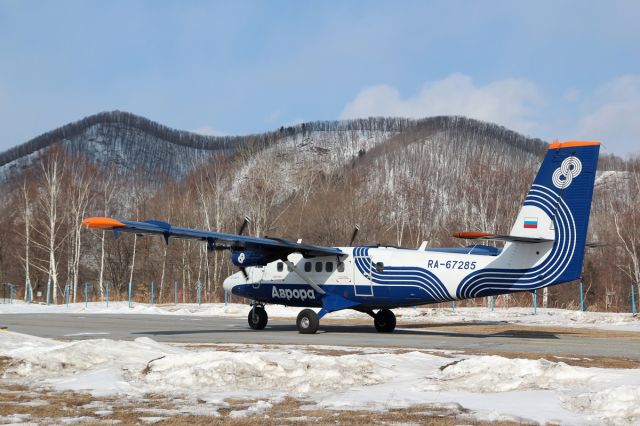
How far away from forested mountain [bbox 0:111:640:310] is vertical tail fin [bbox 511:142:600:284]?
84.5ft

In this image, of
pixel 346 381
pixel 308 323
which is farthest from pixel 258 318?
pixel 346 381

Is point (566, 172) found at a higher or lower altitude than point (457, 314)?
higher

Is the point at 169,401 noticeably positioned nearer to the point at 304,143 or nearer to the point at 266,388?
the point at 266,388

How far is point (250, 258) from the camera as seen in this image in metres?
28.3

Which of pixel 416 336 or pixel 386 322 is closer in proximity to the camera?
pixel 416 336

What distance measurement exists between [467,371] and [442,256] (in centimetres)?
1260

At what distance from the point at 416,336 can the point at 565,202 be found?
651 centimetres

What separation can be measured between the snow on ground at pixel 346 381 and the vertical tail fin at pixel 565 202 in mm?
9434

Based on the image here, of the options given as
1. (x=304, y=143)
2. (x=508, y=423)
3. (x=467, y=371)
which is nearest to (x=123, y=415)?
(x=508, y=423)

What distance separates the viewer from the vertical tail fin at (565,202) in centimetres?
2116

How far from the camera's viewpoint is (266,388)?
11094 mm

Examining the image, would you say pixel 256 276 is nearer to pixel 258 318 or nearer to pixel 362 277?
pixel 258 318

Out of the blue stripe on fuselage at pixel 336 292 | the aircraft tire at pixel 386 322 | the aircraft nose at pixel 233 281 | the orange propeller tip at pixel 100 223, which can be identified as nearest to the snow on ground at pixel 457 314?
the aircraft tire at pixel 386 322

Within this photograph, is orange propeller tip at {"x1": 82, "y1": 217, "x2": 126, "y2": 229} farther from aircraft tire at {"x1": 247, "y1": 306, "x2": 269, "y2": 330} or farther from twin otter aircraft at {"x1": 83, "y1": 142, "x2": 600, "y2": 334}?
aircraft tire at {"x1": 247, "y1": 306, "x2": 269, "y2": 330}
